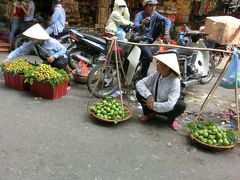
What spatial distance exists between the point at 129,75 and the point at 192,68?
4.97 feet

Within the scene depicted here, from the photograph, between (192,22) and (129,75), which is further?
(192,22)

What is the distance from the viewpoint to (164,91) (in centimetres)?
485

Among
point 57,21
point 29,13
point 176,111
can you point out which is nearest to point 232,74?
point 176,111

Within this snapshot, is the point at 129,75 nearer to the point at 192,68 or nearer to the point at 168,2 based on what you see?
the point at 192,68

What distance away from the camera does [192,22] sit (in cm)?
1142

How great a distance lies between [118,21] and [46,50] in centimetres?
199

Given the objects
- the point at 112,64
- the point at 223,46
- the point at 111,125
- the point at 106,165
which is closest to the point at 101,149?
the point at 106,165

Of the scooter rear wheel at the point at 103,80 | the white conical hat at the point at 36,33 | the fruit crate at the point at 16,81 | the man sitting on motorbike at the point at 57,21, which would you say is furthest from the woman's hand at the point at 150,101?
the man sitting on motorbike at the point at 57,21

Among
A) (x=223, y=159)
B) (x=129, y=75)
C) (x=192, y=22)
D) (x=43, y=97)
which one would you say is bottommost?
(x=223, y=159)

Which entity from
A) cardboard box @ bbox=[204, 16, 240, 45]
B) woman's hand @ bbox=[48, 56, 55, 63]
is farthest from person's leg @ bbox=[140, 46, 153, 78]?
cardboard box @ bbox=[204, 16, 240, 45]

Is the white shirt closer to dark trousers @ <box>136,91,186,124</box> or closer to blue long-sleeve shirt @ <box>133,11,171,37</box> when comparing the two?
dark trousers @ <box>136,91,186,124</box>

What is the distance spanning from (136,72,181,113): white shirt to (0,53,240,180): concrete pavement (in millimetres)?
466

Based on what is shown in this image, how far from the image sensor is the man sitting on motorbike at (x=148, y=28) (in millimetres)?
6098

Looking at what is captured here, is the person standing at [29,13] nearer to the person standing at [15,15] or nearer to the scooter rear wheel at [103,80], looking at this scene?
the person standing at [15,15]
